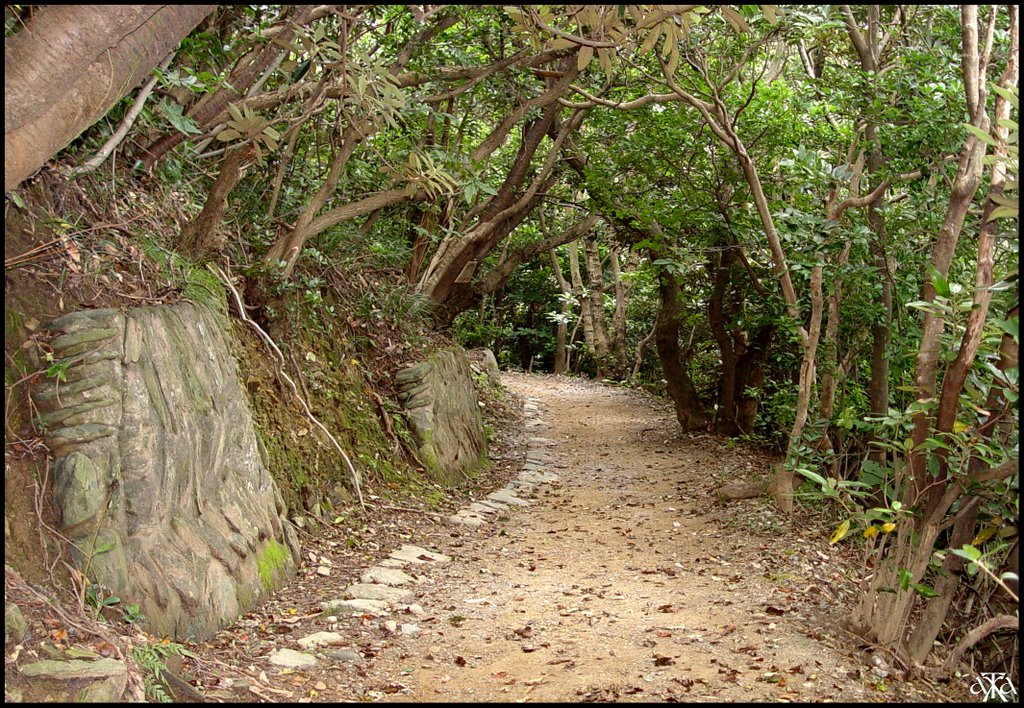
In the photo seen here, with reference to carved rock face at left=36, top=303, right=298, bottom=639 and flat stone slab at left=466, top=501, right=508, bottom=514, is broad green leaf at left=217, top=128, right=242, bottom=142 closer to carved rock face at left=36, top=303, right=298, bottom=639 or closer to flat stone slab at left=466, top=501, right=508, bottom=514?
carved rock face at left=36, top=303, right=298, bottom=639

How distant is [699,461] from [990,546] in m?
5.70

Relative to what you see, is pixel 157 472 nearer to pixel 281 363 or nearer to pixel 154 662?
pixel 154 662

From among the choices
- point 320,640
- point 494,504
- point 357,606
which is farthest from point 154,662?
point 494,504

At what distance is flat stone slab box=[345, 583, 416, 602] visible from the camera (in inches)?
193

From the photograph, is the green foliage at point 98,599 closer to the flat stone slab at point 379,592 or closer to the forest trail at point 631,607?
the forest trail at point 631,607

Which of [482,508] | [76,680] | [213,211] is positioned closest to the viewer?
[76,680]

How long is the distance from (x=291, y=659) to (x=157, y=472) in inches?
44.1

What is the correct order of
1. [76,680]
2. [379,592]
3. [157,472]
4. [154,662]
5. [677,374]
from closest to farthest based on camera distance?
[76,680] < [154,662] < [157,472] < [379,592] < [677,374]

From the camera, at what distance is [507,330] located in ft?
73.3

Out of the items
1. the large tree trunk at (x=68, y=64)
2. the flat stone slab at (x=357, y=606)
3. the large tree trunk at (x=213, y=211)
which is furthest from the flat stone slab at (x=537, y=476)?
the large tree trunk at (x=68, y=64)

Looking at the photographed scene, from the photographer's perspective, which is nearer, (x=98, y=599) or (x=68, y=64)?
(x=68, y=64)

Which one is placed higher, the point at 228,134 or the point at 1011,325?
the point at 228,134

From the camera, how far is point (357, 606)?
4.67 m

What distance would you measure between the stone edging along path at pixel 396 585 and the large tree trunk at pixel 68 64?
2432mm
